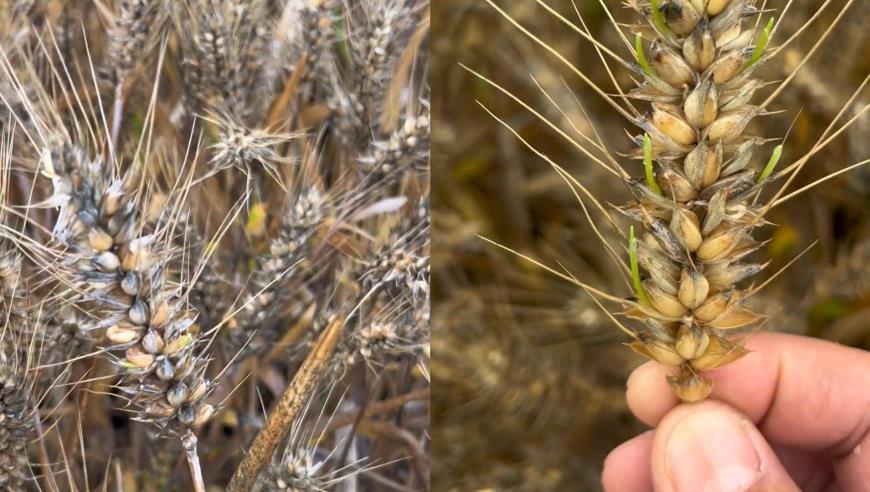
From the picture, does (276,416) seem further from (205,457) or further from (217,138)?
(217,138)

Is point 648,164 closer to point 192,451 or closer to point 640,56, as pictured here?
point 640,56

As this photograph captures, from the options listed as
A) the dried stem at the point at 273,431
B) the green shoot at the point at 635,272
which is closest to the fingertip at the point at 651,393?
the green shoot at the point at 635,272

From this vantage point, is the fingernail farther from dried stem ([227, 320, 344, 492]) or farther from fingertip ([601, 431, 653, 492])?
dried stem ([227, 320, 344, 492])

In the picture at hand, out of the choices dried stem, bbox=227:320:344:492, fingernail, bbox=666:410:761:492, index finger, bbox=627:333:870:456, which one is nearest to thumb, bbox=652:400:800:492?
fingernail, bbox=666:410:761:492

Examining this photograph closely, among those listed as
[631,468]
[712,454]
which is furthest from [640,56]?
[631,468]

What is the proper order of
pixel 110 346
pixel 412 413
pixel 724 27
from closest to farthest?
pixel 724 27 → pixel 110 346 → pixel 412 413

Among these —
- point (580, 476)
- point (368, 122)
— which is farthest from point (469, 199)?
point (580, 476)
